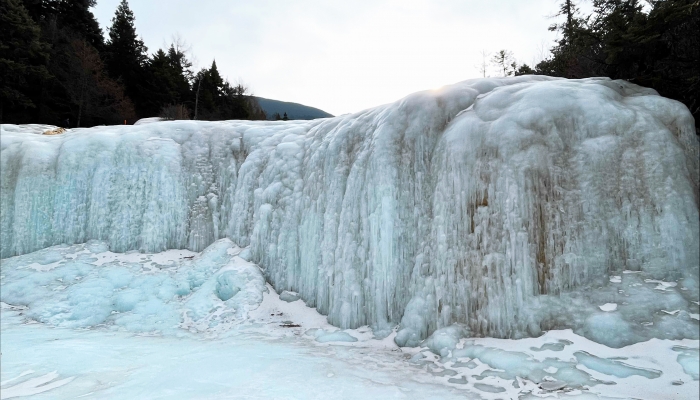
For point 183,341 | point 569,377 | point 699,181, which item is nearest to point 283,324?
point 183,341

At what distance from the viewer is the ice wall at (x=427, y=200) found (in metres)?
4.09

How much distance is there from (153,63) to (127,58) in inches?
79.7

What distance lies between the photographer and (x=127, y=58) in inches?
1168

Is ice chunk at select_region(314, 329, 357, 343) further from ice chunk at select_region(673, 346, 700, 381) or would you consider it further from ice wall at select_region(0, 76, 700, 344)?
ice chunk at select_region(673, 346, 700, 381)

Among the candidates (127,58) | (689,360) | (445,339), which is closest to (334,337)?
(445,339)

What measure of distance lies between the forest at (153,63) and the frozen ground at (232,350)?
3183 mm

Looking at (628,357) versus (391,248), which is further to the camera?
(391,248)

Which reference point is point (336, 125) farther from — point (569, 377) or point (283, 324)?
point (569, 377)

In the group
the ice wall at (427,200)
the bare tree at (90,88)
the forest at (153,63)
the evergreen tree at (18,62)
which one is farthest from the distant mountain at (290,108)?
the ice wall at (427,200)

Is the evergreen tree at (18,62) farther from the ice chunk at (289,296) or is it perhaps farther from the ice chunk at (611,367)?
the ice chunk at (611,367)

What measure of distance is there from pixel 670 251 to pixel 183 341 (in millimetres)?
5938

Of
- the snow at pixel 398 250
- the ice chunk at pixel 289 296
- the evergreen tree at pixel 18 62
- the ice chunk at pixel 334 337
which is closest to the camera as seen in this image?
the snow at pixel 398 250

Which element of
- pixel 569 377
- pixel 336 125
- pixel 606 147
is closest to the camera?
pixel 569 377

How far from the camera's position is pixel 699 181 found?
4.03 m
